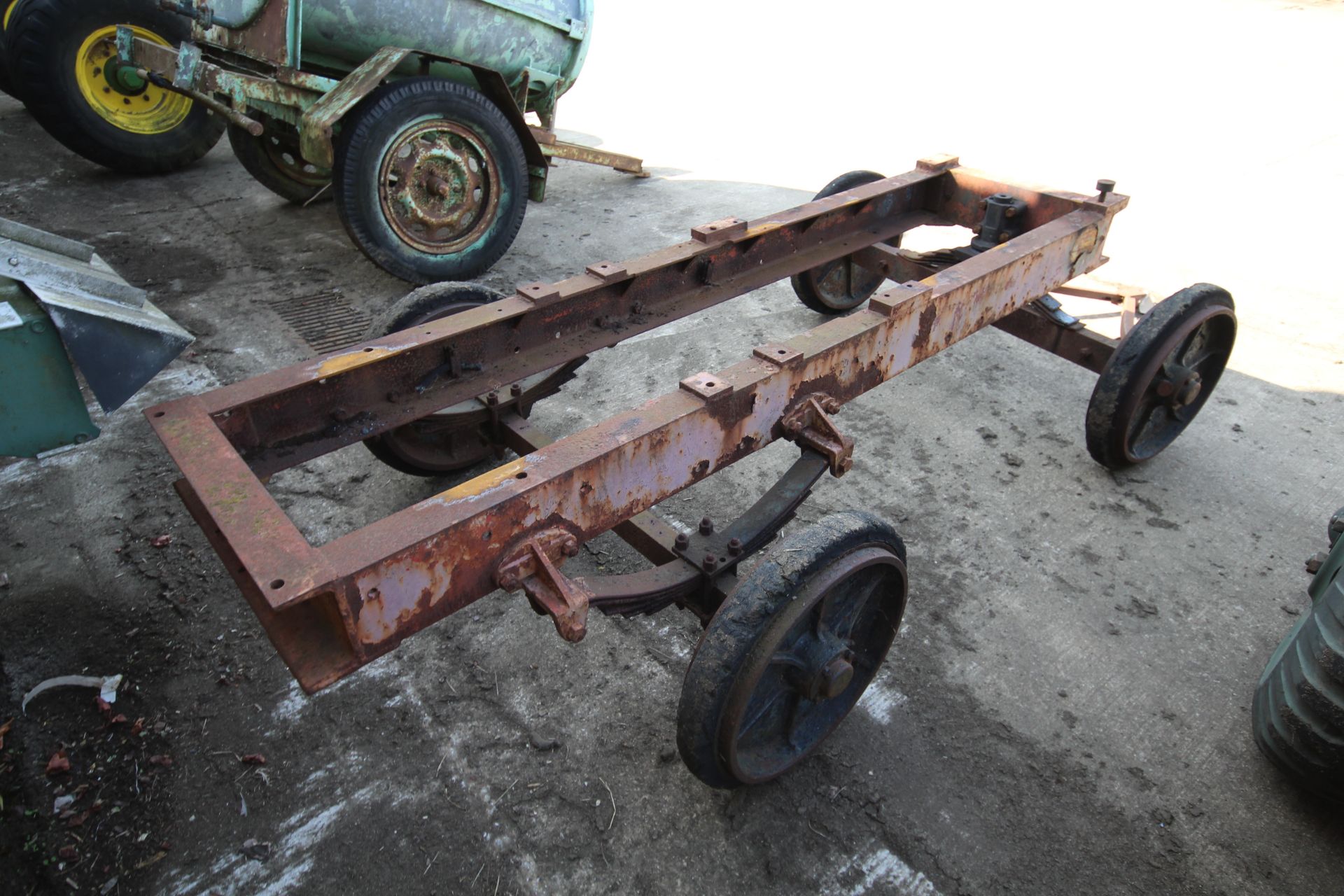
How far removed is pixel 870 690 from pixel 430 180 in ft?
11.5

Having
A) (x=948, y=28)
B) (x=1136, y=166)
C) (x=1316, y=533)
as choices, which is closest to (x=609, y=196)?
(x=1136, y=166)

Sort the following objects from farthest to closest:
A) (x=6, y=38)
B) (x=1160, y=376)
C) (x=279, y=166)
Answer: (x=6, y=38)
(x=279, y=166)
(x=1160, y=376)

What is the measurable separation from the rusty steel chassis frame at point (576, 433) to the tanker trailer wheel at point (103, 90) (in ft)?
14.4

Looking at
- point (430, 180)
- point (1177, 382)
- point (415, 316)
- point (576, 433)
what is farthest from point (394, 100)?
point (1177, 382)

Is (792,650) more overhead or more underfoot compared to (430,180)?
more underfoot

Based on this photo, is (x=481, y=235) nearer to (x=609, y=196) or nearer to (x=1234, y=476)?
(x=609, y=196)

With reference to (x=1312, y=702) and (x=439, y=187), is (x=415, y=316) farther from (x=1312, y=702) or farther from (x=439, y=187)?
(x=1312, y=702)

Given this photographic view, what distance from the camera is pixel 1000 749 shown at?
93.0 inches

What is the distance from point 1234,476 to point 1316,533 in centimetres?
37

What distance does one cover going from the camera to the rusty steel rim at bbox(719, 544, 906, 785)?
74.9 inches

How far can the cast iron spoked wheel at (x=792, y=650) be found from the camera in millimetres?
1884

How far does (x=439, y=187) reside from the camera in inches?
180

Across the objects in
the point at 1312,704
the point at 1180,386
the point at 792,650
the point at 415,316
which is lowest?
the point at 792,650

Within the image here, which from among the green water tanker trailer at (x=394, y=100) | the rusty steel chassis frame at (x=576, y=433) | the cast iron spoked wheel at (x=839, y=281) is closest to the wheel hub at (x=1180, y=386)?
the rusty steel chassis frame at (x=576, y=433)
